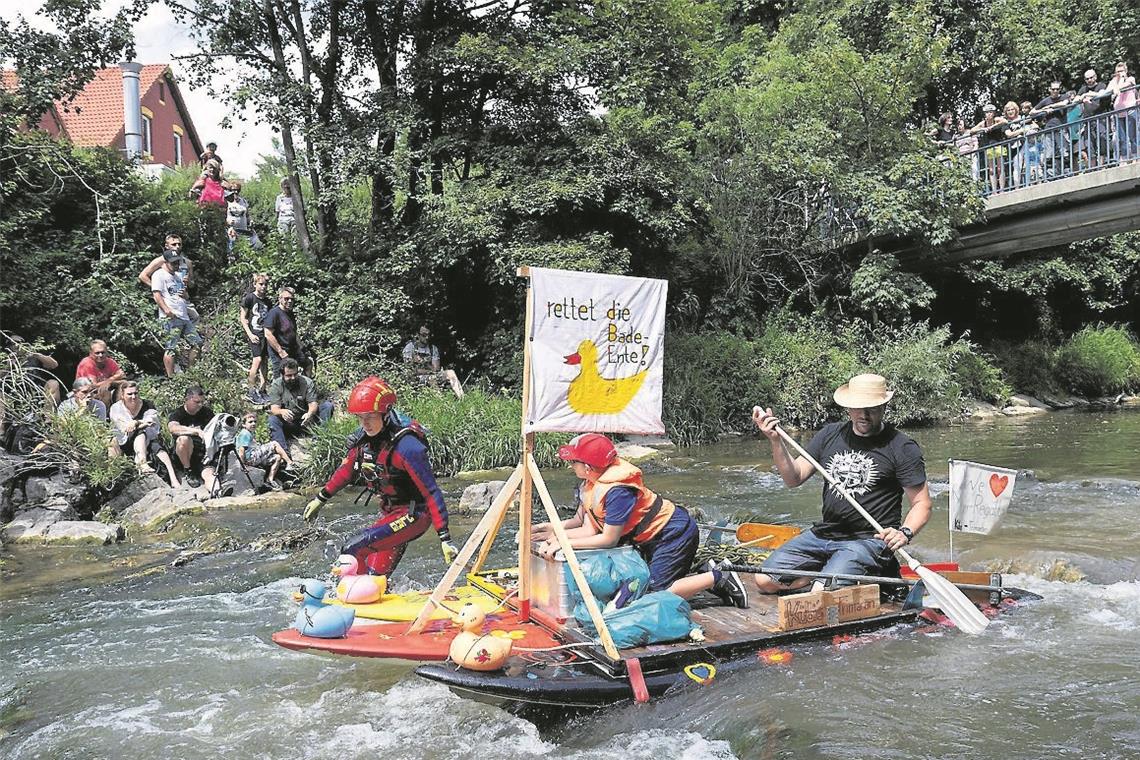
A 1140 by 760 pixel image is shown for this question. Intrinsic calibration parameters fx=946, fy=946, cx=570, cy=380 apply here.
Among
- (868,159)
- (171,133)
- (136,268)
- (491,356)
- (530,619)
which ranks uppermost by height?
(171,133)

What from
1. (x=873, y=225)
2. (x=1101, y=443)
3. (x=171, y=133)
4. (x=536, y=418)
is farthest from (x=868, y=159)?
(x=171, y=133)

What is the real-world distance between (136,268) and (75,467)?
6.48 meters

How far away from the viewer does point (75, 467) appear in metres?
11.2

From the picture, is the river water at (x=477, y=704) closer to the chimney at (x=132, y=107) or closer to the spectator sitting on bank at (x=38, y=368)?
the spectator sitting on bank at (x=38, y=368)

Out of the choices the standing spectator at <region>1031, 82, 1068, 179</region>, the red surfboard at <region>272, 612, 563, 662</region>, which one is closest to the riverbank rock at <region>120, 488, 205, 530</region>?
the red surfboard at <region>272, 612, 563, 662</region>

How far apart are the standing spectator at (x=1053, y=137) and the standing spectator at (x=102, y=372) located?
54.2 ft

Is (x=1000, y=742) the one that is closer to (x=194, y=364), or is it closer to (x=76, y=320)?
(x=194, y=364)

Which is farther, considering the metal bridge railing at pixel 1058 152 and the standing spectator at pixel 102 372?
the metal bridge railing at pixel 1058 152

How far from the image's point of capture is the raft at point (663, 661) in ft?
15.8

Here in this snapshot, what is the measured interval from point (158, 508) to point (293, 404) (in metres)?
2.89

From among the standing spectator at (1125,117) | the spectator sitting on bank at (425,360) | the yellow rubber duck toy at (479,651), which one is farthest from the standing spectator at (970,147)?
the yellow rubber duck toy at (479,651)

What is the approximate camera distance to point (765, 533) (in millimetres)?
7773

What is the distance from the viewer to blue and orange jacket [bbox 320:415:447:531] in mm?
6293

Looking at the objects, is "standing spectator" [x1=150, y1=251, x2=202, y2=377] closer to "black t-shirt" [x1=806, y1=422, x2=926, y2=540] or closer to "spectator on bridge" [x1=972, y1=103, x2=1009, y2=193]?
"black t-shirt" [x1=806, y1=422, x2=926, y2=540]
